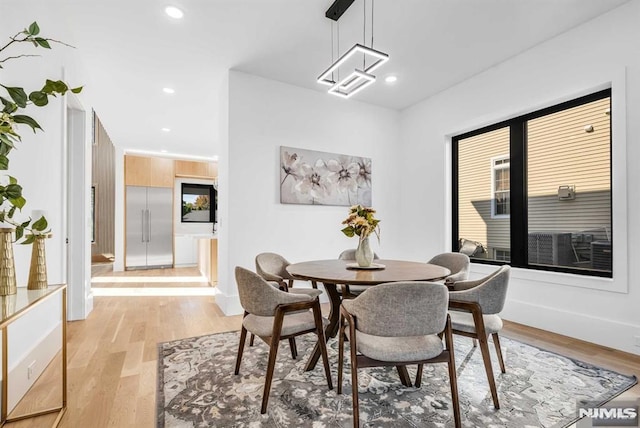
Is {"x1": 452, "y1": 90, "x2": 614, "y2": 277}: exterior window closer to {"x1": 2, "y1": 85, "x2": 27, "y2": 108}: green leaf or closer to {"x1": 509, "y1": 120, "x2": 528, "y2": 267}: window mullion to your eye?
{"x1": 509, "y1": 120, "x2": 528, "y2": 267}: window mullion

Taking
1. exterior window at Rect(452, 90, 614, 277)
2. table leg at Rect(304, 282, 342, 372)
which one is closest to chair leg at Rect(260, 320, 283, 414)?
table leg at Rect(304, 282, 342, 372)

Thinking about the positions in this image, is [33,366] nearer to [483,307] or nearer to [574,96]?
[483,307]

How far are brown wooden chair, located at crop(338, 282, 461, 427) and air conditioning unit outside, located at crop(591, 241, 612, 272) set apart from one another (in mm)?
2361

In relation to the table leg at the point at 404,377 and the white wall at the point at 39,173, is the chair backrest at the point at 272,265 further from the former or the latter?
the white wall at the point at 39,173

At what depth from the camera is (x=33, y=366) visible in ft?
7.10

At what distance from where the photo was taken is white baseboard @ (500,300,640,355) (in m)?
2.69

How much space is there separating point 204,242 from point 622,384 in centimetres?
588

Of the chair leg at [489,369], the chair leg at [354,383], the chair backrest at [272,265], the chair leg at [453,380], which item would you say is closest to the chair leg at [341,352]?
the chair leg at [354,383]

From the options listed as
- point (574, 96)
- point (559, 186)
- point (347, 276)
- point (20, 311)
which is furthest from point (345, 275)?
point (574, 96)

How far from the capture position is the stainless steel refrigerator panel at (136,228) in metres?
7.28

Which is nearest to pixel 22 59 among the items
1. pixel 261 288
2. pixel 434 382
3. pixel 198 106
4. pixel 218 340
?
pixel 261 288

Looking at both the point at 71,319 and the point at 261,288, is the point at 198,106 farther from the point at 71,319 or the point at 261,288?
the point at 261,288

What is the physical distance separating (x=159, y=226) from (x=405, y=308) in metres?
7.35

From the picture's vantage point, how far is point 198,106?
5.04 meters
